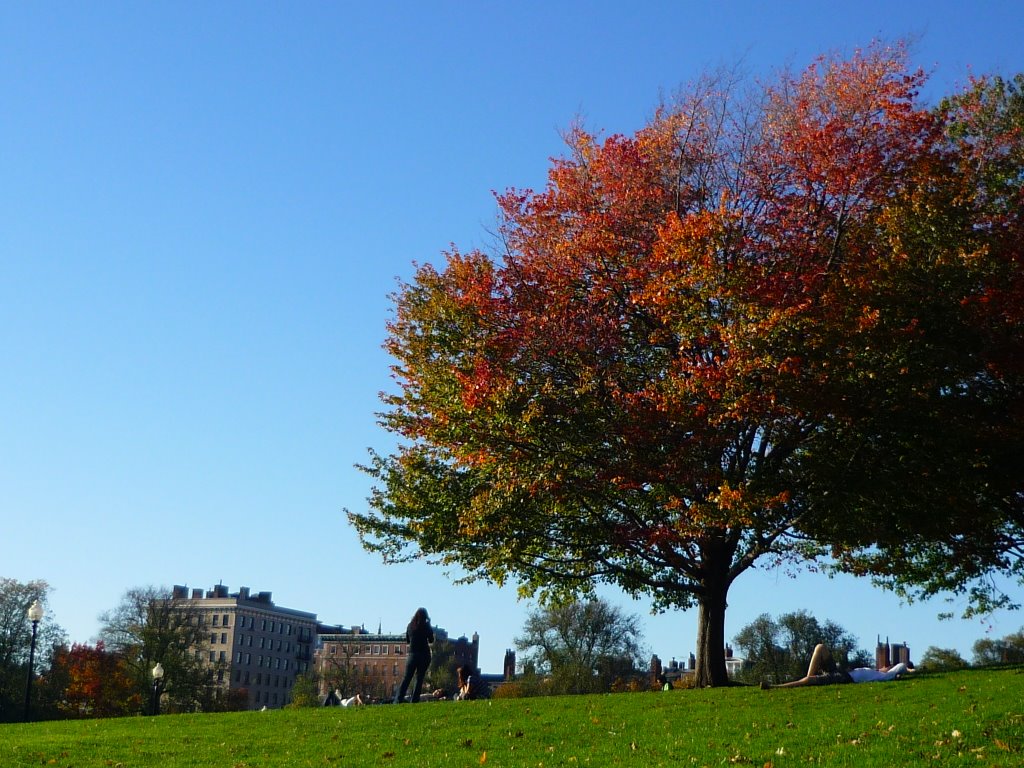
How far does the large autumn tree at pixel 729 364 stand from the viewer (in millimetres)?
20016

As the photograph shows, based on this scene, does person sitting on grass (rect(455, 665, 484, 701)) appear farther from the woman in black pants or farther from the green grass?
the green grass

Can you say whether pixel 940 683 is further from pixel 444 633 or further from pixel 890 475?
pixel 444 633

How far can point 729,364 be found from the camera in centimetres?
1988

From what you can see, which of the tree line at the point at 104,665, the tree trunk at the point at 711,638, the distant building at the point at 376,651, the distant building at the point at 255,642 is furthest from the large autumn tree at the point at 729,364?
the distant building at the point at 255,642

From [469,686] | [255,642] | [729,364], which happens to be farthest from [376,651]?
[729,364]

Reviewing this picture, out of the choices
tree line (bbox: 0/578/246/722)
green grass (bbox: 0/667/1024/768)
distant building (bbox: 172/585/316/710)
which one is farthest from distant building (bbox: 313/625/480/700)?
A: green grass (bbox: 0/667/1024/768)

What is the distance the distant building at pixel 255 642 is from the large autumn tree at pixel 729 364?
131 metres

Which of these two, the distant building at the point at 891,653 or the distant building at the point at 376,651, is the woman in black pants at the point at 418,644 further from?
the distant building at the point at 376,651

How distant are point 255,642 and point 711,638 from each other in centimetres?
14339

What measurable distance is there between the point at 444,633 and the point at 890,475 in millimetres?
158163

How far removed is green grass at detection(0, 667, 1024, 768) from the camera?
12.9 m

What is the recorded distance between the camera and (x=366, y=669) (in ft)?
520

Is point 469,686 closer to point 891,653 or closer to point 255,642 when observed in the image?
point 891,653

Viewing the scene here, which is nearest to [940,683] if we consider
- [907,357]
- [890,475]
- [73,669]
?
[890,475]
